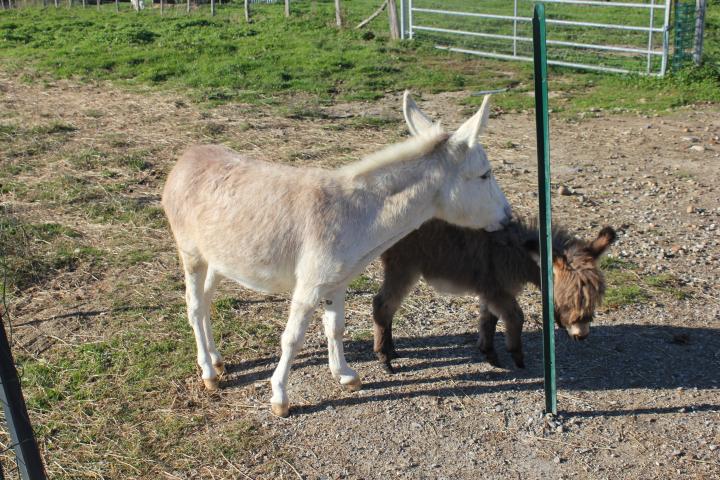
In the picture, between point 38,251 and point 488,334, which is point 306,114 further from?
point 488,334

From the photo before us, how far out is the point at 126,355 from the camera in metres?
5.30

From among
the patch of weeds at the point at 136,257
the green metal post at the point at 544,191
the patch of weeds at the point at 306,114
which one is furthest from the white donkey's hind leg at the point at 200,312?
the patch of weeds at the point at 306,114

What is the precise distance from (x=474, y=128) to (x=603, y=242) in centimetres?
131

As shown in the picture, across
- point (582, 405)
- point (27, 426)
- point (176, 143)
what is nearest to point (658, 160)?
point (582, 405)

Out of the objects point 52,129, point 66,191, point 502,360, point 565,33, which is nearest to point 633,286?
point 502,360

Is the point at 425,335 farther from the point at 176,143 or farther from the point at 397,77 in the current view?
the point at 397,77

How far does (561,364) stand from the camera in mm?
5305

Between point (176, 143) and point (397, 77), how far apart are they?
17.1 ft

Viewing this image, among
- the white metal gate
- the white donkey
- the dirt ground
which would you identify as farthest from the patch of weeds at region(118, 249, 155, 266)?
the white metal gate

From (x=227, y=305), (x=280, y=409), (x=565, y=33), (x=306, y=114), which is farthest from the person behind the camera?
(x=565, y=33)

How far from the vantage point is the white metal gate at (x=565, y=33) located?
47.4 feet

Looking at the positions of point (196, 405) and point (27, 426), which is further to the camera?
point (196, 405)

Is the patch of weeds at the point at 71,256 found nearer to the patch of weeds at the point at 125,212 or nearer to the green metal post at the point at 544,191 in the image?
the patch of weeds at the point at 125,212

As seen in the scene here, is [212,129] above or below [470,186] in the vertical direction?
below
